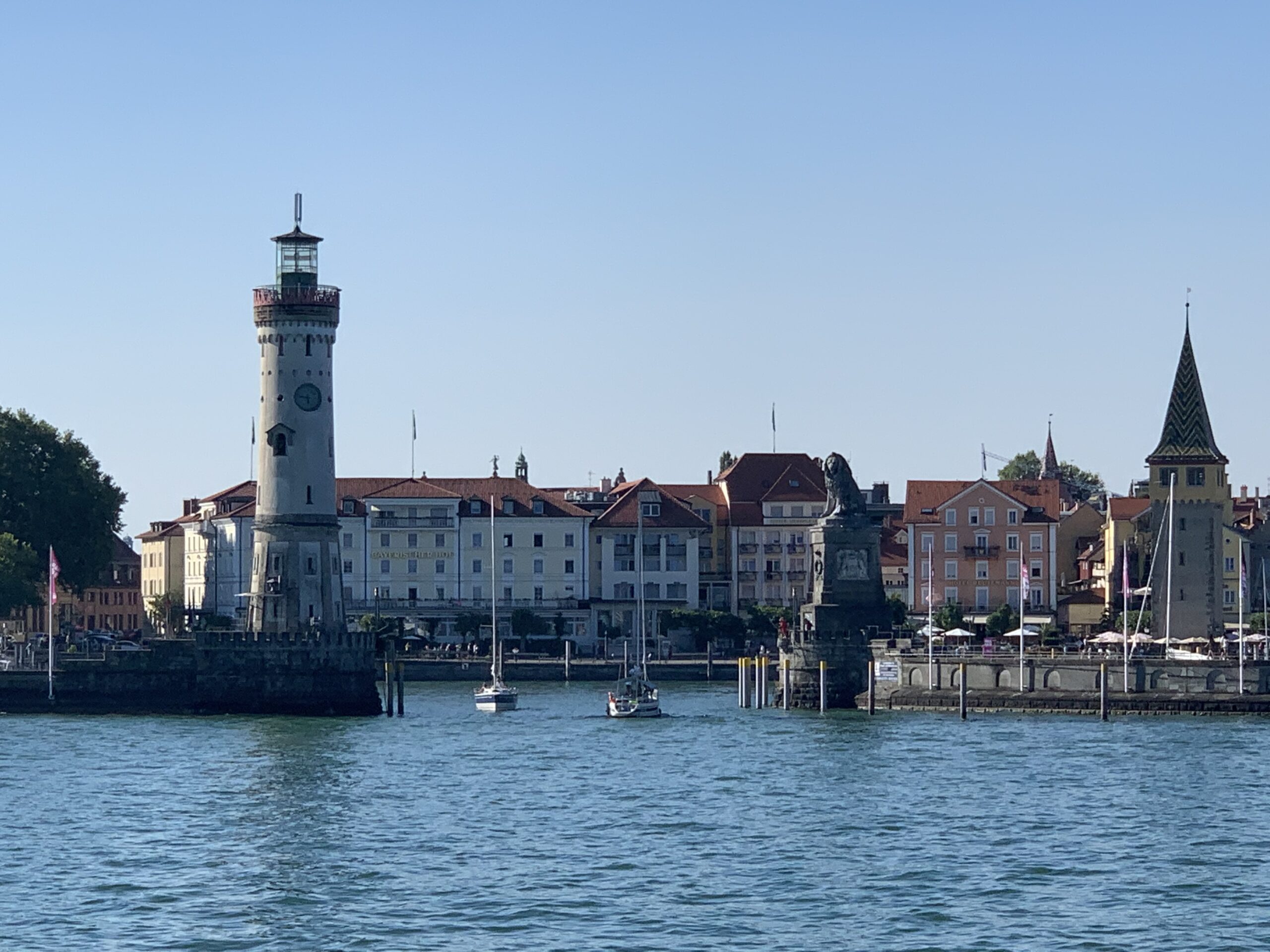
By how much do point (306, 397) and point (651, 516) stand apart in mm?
58717

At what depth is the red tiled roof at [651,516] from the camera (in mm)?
153000

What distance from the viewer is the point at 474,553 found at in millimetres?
150500

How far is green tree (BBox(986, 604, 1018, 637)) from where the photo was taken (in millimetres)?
137000

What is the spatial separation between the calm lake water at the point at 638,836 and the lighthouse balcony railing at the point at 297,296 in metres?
16.2

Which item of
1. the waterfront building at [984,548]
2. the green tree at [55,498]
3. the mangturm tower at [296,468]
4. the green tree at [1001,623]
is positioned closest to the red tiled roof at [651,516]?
the waterfront building at [984,548]

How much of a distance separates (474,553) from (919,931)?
346 feet

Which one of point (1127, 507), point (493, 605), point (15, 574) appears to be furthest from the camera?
point (1127, 507)

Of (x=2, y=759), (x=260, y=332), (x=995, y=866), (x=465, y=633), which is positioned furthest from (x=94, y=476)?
(x=995, y=866)

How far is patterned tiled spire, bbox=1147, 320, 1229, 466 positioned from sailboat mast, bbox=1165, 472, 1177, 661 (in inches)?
43.5

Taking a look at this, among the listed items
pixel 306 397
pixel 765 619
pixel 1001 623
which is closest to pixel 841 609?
pixel 306 397

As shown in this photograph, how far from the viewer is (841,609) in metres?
98.2

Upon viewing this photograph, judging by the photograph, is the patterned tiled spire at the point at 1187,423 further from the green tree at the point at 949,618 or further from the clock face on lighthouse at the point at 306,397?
the clock face on lighthouse at the point at 306,397

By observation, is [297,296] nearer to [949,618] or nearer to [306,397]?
[306,397]

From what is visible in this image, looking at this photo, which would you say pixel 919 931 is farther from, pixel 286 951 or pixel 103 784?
pixel 103 784
